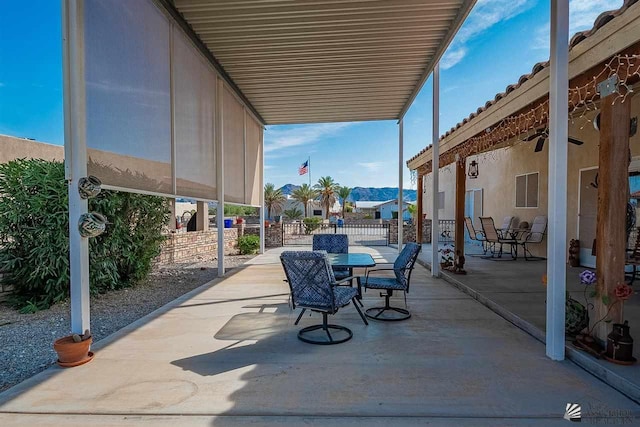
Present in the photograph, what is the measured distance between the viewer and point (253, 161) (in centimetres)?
962

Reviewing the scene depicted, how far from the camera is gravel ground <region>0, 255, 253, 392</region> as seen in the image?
2939 mm

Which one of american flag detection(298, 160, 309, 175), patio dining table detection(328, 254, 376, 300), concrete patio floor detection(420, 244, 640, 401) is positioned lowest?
concrete patio floor detection(420, 244, 640, 401)

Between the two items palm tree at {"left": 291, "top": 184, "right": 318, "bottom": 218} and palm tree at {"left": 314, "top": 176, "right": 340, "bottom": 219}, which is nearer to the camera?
palm tree at {"left": 291, "top": 184, "right": 318, "bottom": 218}

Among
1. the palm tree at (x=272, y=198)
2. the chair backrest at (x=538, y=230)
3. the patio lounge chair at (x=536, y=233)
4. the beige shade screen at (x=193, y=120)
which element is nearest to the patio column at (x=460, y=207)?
the patio lounge chair at (x=536, y=233)

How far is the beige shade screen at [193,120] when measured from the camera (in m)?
4.90

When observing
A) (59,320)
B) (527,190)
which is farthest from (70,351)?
(527,190)

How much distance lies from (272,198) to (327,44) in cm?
2461

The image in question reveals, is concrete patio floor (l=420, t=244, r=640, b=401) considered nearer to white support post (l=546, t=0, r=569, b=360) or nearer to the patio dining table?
white support post (l=546, t=0, r=569, b=360)

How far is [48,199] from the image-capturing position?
14.7 feet

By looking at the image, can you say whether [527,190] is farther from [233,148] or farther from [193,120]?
[193,120]

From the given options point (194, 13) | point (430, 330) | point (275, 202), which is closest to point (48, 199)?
point (194, 13)

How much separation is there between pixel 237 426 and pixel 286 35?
5.17m

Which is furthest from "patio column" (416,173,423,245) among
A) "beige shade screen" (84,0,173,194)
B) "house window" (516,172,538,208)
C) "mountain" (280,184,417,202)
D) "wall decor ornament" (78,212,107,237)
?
"mountain" (280,184,417,202)

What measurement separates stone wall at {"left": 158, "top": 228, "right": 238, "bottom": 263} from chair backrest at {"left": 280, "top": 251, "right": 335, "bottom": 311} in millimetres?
5468
